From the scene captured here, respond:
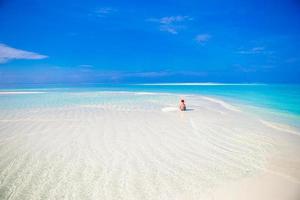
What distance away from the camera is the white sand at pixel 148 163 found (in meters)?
3.53

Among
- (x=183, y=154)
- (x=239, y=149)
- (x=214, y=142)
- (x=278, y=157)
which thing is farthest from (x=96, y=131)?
(x=278, y=157)

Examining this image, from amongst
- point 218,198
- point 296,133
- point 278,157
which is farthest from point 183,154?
point 296,133

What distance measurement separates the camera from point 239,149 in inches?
221

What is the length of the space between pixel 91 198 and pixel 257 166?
3.56 metres

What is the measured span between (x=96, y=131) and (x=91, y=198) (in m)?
4.20

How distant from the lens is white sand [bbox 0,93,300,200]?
353 cm

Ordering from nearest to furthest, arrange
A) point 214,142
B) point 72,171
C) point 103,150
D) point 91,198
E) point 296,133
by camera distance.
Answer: point 91,198 < point 72,171 < point 103,150 < point 214,142 < point 296,133

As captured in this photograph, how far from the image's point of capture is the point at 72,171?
4.22 metres

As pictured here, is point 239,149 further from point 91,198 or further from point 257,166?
point 91,198

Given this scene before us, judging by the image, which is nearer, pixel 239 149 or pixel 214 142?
pixel 239 149

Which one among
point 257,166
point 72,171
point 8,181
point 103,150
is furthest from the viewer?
point 103,150

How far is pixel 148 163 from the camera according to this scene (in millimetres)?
4656

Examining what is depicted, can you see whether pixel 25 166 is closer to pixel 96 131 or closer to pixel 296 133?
pixel 96 131

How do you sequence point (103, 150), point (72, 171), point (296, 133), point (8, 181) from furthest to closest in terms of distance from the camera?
point (296, 133) → point (103, 150) → point (72, 171) → point (8, 181)
